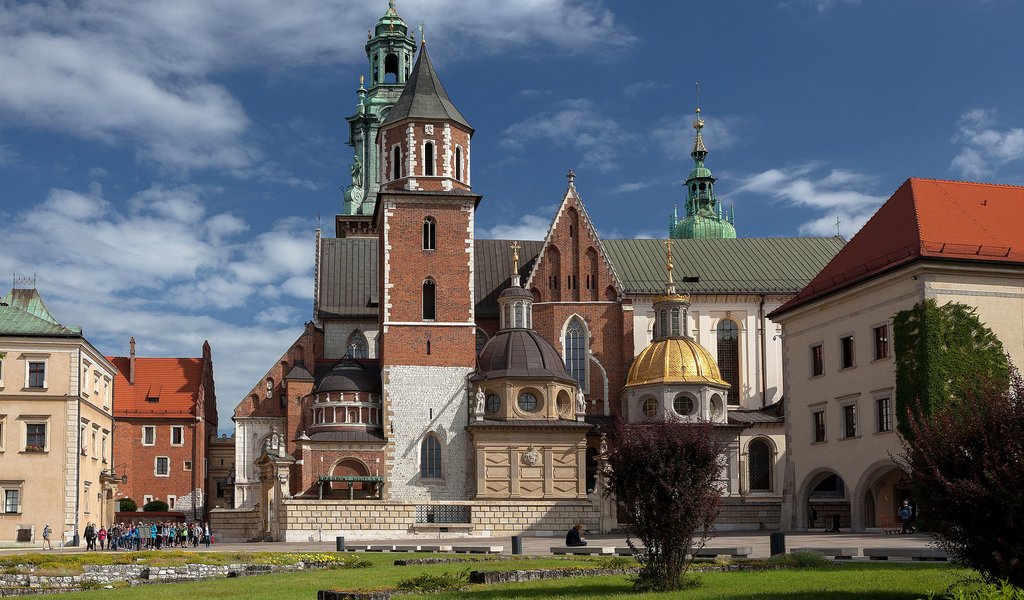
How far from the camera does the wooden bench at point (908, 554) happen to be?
1044 inches

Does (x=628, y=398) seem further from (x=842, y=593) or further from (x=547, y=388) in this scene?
(x=842, y=593)

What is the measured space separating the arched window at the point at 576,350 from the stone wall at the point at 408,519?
1259cm

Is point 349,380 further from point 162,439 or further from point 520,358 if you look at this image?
point 162,439

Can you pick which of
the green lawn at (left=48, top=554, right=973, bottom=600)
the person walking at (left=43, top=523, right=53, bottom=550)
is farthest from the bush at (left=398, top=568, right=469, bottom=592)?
the person walking at (left=43, top=523, right=53, bottom=550)

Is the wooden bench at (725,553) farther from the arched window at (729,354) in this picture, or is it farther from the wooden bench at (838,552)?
the arched window at (729,354)

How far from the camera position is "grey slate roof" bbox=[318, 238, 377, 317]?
228 ft

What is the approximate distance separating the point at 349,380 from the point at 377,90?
42.5m

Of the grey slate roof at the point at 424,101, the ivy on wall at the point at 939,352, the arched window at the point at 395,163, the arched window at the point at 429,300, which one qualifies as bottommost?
the ivy on wall at the point at 939,352

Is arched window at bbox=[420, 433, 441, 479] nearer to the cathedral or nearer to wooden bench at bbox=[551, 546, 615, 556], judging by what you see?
the cathedral

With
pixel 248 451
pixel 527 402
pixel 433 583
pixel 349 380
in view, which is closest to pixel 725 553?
pixel 433 583

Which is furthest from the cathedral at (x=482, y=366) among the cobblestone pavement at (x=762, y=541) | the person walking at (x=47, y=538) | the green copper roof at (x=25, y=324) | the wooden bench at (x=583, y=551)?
the wooden bench at (x=583, y=551)

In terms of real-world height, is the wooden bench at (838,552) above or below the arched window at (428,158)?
below

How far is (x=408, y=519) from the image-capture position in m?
52.0

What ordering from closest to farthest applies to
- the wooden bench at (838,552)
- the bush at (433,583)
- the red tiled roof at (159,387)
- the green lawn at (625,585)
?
the green lawn at (625,585)
the bush at (433,583)
the wooden bench at (838,552)
the red tiled roof at (159,387)
